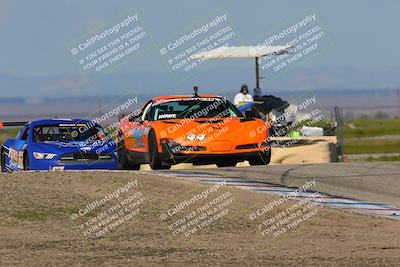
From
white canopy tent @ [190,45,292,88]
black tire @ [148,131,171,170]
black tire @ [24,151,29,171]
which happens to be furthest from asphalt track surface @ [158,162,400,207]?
white canopy tent @ [190,45,292,88]

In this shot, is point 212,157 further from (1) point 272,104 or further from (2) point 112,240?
(1) point 272,104

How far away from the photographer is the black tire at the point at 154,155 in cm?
1788

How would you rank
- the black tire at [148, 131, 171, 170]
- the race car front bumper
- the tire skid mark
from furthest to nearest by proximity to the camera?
1. the black tire at [148, 131, 171, 170]
2. the race car front bumper
3. the tire skid mark

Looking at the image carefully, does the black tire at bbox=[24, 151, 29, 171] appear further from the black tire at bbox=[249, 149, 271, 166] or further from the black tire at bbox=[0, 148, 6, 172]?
the black tire at bbox=[249, 149, 271, 166]

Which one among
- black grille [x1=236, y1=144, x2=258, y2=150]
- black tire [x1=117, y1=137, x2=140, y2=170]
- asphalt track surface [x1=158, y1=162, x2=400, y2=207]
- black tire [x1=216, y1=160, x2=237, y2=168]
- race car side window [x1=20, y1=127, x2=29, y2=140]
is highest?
race car side window [x1=20, y1=127, x2=29, y2=140]

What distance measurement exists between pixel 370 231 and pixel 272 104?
13360 millimetres

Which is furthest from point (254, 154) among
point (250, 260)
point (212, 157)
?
point (250, 260)

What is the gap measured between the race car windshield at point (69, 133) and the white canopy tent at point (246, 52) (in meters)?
8.71

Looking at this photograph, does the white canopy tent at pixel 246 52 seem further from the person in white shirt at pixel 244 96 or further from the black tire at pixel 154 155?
the black tire at pixel 154 155

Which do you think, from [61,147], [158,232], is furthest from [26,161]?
[158,232]

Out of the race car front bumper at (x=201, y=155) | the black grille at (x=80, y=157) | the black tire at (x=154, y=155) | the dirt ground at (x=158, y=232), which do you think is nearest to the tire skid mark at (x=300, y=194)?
the dirt ground at (x=158, y=232)

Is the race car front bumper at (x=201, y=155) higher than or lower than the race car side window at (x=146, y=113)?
lower

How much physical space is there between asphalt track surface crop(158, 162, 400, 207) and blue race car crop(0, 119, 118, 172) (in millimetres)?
2277

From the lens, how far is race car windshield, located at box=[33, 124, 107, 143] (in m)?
19.1
